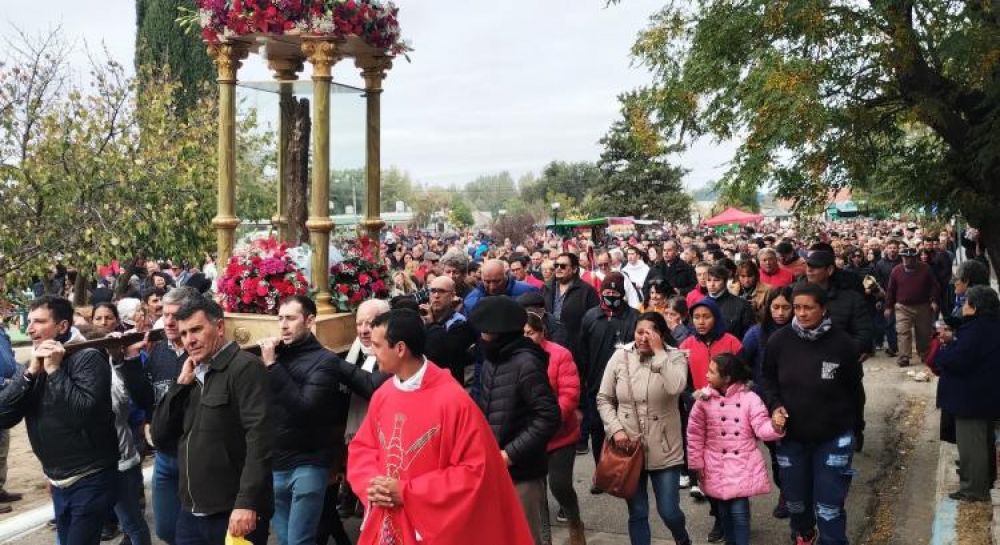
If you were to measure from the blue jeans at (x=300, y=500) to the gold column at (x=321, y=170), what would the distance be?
7.03ft

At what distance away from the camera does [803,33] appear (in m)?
8.54

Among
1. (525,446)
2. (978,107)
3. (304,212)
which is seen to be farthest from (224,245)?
(978,107)

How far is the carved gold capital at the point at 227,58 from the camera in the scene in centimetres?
776

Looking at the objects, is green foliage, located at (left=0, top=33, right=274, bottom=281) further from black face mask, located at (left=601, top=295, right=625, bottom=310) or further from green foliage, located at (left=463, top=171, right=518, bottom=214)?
green foliage, located at (left=463, top=171, right=518, bottom=214)

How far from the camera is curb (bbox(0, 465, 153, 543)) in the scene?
23.1 feet

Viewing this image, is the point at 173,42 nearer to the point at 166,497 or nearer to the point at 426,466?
the point at 166,497

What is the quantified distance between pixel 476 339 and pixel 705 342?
1828 millimetres

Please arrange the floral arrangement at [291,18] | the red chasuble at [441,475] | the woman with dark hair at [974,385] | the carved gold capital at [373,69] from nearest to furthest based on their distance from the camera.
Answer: the red chasuble at [441,475] → the woman with dark hair at [974,385] → the floral arrangement at [291,18] → the carved gold capital at [373,69]

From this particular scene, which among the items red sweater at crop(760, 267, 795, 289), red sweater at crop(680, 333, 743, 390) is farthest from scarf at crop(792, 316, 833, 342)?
red sweater at crop(760, 267, 795, 289)

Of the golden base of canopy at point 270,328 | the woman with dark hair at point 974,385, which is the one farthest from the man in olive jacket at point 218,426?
the woman with dark hair at point 974,385

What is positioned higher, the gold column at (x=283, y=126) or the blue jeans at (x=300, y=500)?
the gold column at (x=283, y=126)

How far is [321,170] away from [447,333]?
6.59 feet

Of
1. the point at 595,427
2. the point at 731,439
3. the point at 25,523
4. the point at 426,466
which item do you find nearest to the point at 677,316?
the point at 595,427

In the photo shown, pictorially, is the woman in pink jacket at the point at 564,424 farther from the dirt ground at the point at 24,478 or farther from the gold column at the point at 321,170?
the dirt ground at the point at 24,478
